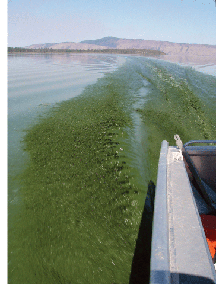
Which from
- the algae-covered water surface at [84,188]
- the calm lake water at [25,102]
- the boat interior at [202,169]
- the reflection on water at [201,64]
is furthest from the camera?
the reflection on water at [201,64]

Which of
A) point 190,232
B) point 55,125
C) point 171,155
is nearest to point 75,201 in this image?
point 171,155

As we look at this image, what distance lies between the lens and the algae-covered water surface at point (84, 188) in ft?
9.62

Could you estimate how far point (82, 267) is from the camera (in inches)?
113

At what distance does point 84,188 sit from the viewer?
14.1 feet

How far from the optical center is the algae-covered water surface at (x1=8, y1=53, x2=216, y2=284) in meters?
2.93

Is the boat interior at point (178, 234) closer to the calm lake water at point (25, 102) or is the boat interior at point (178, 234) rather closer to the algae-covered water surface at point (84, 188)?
the algae-covered water surface at point (84, 188)

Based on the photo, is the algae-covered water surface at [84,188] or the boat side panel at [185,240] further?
the algae-covered water surface at [84,188]

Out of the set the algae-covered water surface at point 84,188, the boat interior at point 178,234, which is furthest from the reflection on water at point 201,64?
the boat interior at point 178,234

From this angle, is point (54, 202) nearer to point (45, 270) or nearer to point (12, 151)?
point (45, 270)

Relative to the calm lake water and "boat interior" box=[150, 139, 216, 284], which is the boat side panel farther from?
Result: the calm lake water

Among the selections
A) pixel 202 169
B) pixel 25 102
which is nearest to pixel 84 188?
pixel 202 169

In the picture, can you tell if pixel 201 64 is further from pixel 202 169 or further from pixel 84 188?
pixel 84 188

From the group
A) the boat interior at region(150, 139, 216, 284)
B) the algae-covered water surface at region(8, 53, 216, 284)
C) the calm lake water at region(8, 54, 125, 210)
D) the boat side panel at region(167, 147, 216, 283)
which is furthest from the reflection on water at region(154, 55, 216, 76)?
the boat side panel at region(167, 147, 216, 283)

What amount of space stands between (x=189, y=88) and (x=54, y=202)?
43.7 feet
